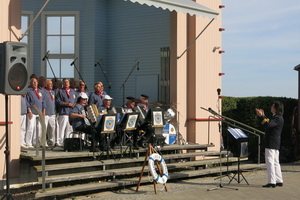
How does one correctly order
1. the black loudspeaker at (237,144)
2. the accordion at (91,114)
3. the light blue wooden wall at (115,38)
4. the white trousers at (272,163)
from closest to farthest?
the white trousers at (272,163) < the black loudspeaker at (237,144) < the accordion at (91,114) < the light blue wooden wall at (115,38)

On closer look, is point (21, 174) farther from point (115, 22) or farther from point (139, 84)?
point (115, 22)

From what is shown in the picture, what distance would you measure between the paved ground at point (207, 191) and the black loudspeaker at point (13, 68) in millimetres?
2470

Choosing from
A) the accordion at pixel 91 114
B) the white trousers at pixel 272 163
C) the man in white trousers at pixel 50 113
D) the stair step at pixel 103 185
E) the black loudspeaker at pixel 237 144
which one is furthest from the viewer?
the man in white trousers at pixel 50 113

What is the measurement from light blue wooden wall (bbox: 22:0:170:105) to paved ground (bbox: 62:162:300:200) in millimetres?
5788

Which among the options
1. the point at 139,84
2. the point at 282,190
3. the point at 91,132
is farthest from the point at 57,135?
the point at 282,190

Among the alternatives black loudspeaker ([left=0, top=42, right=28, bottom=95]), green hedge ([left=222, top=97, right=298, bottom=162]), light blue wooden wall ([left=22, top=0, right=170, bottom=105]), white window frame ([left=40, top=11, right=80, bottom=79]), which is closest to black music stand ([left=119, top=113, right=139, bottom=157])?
black loudspeaker ([left=0, top=42, right=28, bottom=95])

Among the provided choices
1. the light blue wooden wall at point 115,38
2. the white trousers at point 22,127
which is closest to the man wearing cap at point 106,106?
the white trousers at point 22,127

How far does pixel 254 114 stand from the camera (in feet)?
61.8

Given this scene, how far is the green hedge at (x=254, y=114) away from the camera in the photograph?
1798cm

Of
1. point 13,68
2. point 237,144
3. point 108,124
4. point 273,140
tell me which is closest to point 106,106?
point 108,124

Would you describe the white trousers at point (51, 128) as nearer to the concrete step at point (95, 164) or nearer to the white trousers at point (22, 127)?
the white trousers at point (22, 127)

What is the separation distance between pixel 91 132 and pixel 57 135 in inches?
83.4

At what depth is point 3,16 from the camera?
36.4 ft

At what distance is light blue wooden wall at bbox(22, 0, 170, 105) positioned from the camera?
682 inches
